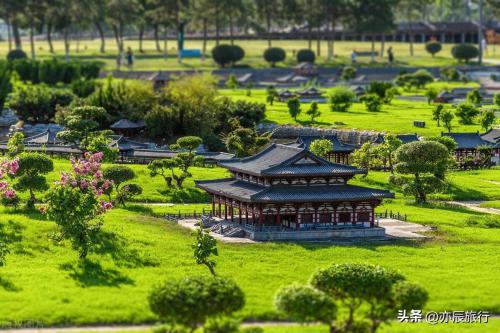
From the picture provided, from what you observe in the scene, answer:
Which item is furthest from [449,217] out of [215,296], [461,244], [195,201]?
[215,296]

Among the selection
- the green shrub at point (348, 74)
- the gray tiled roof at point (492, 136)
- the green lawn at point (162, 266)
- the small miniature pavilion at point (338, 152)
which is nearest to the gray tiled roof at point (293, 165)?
the green lawn at point (162, 266)

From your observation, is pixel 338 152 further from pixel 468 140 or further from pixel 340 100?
pixel 340 100

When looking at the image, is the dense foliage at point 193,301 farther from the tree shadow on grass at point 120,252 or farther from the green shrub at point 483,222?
the green shrub at point 483,222

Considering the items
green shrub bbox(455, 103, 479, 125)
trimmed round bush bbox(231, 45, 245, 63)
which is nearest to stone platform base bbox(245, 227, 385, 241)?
green shrub bbox(455, 103, 479, 125)

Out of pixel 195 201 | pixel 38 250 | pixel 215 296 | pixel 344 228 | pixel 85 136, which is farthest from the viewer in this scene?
pixel 85 136

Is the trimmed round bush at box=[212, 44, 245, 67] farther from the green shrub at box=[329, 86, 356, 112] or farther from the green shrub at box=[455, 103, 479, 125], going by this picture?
the green shrub at box=[455, 103, 479, 125]

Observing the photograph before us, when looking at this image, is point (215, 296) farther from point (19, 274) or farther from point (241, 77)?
point (241, 77)

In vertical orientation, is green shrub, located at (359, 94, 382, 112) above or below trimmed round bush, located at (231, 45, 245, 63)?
below
